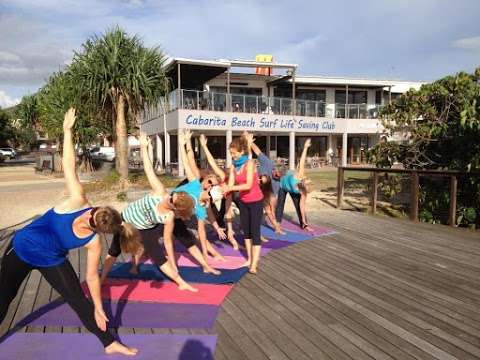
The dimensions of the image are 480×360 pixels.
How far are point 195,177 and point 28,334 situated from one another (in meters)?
2.47

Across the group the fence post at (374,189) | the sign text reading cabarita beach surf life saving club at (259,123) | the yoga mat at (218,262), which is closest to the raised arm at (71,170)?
the yoga mat at (218,262)

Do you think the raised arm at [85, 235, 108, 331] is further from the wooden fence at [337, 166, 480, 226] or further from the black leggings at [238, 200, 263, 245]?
the wooden fence at [337, 166, 480, 226]

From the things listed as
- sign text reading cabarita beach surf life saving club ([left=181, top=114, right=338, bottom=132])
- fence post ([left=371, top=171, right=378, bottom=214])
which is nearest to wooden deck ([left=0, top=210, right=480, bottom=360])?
fence post ([left=371, top=171, right=378, bottom=214])

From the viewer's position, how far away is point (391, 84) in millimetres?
30234

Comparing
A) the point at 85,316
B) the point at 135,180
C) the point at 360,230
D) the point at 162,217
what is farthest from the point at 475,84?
the point at 135,180

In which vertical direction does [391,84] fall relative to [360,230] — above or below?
above

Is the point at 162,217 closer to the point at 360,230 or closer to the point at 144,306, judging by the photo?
the point at 144,306

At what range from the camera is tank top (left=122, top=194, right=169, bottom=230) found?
13.2 ft

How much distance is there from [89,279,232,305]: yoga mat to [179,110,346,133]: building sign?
15817 millimetres

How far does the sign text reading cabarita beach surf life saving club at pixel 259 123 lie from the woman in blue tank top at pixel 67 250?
57.3ft

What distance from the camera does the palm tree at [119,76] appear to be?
44.4 feet

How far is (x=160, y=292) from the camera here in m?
4.39

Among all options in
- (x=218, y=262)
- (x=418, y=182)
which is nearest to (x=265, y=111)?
(x=418, y=182)

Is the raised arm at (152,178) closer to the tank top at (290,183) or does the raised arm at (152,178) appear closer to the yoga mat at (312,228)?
the tank top at (290,183)
